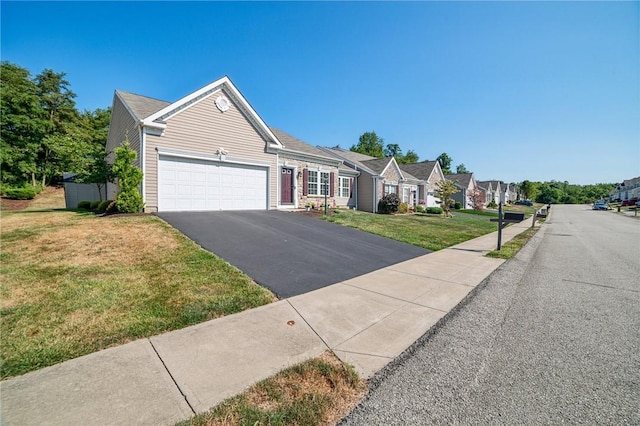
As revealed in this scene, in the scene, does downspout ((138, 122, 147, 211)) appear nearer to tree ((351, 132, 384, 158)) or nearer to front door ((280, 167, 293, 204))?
front door ((280, 167, 293, 204))

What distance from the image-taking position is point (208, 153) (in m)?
12.5

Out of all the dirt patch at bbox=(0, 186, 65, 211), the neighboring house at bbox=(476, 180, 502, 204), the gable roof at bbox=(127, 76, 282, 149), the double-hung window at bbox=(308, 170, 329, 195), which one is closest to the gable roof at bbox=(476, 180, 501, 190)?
the neighboring house at bbox=(476, 180, 502, 204)

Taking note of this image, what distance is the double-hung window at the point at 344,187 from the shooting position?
21.0 metres

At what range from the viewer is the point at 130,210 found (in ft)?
33.6

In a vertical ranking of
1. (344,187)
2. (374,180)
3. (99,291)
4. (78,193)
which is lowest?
(99,291)

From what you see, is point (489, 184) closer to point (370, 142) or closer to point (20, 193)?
point (370, 142)

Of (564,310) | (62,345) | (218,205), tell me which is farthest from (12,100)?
(564,310)

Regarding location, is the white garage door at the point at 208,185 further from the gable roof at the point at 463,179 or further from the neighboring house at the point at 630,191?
the neighboring house at the point at 630,191

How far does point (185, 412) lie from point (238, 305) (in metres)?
2.02

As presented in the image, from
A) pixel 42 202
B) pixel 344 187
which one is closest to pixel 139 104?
pixel 344 187

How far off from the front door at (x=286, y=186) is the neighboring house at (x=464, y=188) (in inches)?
1284

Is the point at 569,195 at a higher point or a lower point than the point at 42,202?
higher

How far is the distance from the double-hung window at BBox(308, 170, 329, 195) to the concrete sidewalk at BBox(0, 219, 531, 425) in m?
13.2

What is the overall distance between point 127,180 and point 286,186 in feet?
26.2
